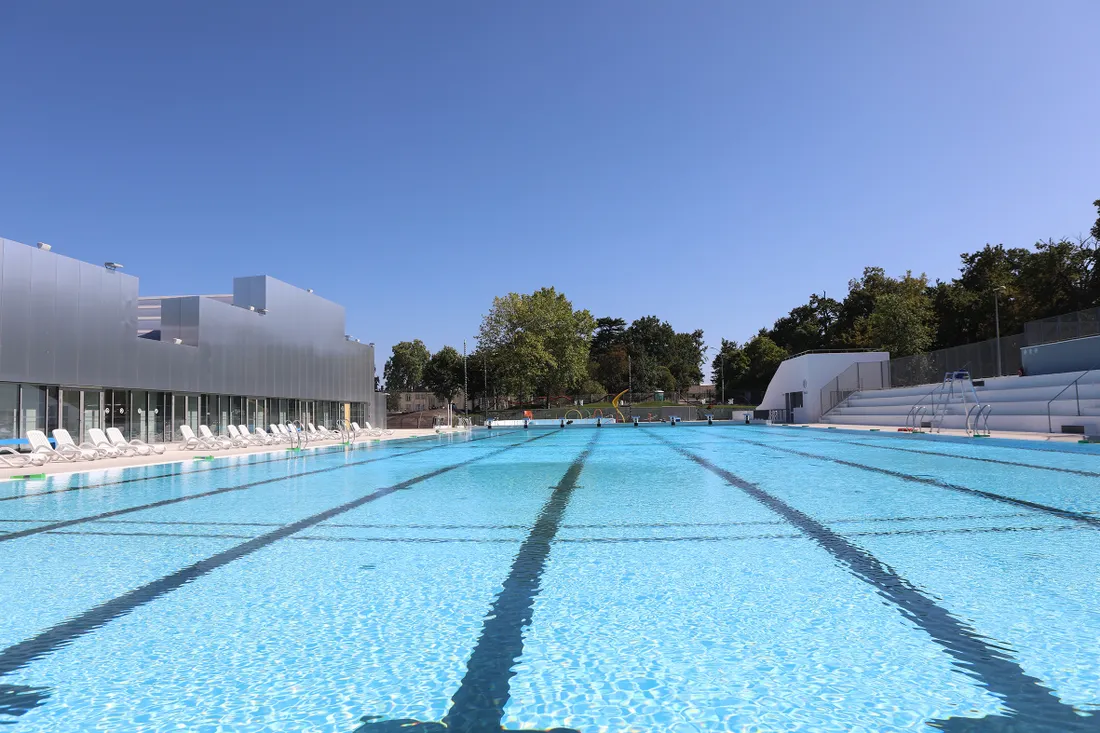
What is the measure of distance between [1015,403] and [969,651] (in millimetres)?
18801

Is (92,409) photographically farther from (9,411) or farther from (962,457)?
(962,457)

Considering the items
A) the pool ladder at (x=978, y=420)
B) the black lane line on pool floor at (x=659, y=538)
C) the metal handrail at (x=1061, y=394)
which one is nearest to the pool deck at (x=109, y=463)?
the black lane line on pool floor at (x=659, y=538)

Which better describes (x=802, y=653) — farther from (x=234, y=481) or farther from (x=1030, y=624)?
(x=234, y=481)

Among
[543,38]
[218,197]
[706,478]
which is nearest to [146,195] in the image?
[218,197]

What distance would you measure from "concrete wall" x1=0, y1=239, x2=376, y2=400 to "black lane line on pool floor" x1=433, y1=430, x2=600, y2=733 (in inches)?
595

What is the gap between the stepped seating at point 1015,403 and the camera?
1500 centimetres

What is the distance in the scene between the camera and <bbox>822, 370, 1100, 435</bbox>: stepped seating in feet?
49.2

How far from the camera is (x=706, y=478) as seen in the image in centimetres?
946

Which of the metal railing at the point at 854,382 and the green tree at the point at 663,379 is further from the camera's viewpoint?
the green tree at the point at 663,379

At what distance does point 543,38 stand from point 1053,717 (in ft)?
64.2

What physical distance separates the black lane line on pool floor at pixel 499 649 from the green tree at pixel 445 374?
50.0 meters

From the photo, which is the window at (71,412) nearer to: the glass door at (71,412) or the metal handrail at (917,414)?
the glass door at (71,412)

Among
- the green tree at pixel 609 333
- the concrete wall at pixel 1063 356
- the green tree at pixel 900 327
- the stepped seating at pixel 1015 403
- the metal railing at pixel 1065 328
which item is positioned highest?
the green tree at pixel 609 333

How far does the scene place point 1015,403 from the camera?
1747 cm
